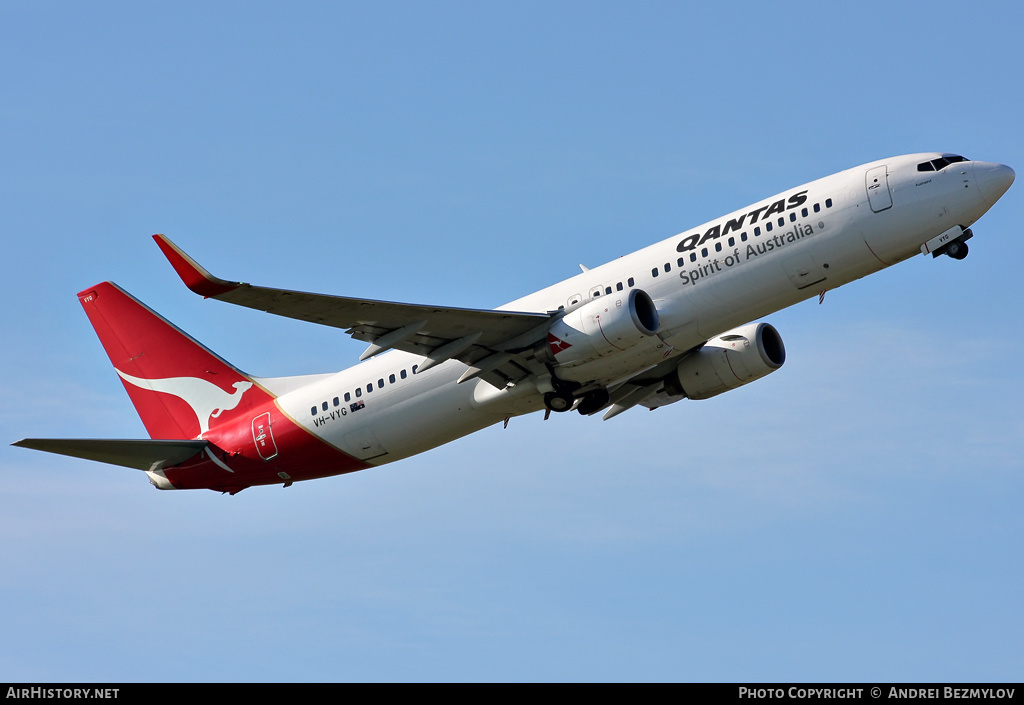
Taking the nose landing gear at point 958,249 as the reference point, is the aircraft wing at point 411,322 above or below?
below

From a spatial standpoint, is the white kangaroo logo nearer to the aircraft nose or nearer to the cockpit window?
the cockpit window

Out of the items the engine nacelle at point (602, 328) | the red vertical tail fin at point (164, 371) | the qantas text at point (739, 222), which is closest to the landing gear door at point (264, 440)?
the red vertical tail fin at point (164, 371)

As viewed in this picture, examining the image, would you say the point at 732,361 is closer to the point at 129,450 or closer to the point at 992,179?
the point at 992,179

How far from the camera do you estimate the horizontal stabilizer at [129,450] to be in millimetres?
35656

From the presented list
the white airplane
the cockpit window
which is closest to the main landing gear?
the white airplane

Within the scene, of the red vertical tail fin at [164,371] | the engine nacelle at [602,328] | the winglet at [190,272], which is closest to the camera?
the winglet at [190,272]

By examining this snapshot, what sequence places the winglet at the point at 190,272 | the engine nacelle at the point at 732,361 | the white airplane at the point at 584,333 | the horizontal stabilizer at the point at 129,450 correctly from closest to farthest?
the winglet at the point at 190,272
the white airplane at the point at 584,333
the horizontal stabilizer at the point at 129,450
the engine nacelle at the point at 732,361

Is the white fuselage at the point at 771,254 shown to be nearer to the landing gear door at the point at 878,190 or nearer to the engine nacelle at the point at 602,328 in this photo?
the landing gear door at the point at 878,190

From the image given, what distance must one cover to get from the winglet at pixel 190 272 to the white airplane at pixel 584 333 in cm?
5

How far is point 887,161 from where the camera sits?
34000 millimetres

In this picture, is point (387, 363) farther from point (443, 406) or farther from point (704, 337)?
point (704, 337)
